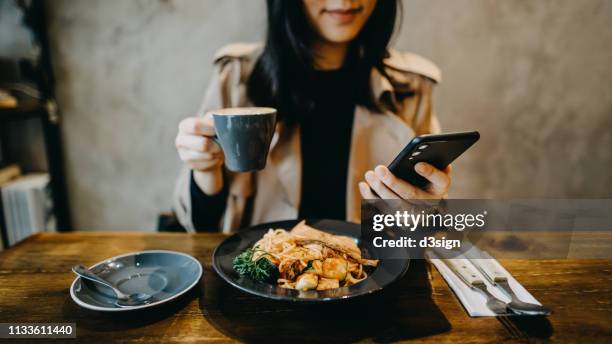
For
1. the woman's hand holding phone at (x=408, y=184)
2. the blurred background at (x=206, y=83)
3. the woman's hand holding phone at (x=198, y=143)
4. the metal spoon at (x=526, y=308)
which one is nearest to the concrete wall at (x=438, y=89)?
the blurred background at (x=206, y=83)

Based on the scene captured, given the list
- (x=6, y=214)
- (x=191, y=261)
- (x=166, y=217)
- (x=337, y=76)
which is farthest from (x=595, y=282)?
(x=6, y=214)

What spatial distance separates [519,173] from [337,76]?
1.41 metres

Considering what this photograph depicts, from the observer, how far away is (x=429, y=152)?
80 centimetres

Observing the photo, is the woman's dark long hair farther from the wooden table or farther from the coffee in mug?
the wooden table

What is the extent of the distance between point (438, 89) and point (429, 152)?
1.50 m

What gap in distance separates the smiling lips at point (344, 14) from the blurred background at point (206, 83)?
736 millimetres

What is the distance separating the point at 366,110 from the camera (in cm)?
162

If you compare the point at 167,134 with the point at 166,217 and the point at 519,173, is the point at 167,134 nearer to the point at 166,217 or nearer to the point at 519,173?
the point at 166,217

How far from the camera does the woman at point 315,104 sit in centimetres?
149

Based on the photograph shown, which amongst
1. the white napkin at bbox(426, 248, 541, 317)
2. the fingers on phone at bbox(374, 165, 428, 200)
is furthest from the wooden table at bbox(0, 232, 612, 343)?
the fingers on phone at bbox(374, 165, 428, 200)

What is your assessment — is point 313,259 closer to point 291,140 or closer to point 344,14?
point 291,140

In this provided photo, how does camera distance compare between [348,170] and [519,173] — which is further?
[519,173]

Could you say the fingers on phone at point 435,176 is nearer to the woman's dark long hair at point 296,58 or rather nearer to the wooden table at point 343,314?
the wooden table at point 343,314

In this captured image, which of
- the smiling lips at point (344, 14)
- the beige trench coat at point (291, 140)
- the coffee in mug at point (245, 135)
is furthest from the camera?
the beige trench coat at point (291, 140)
